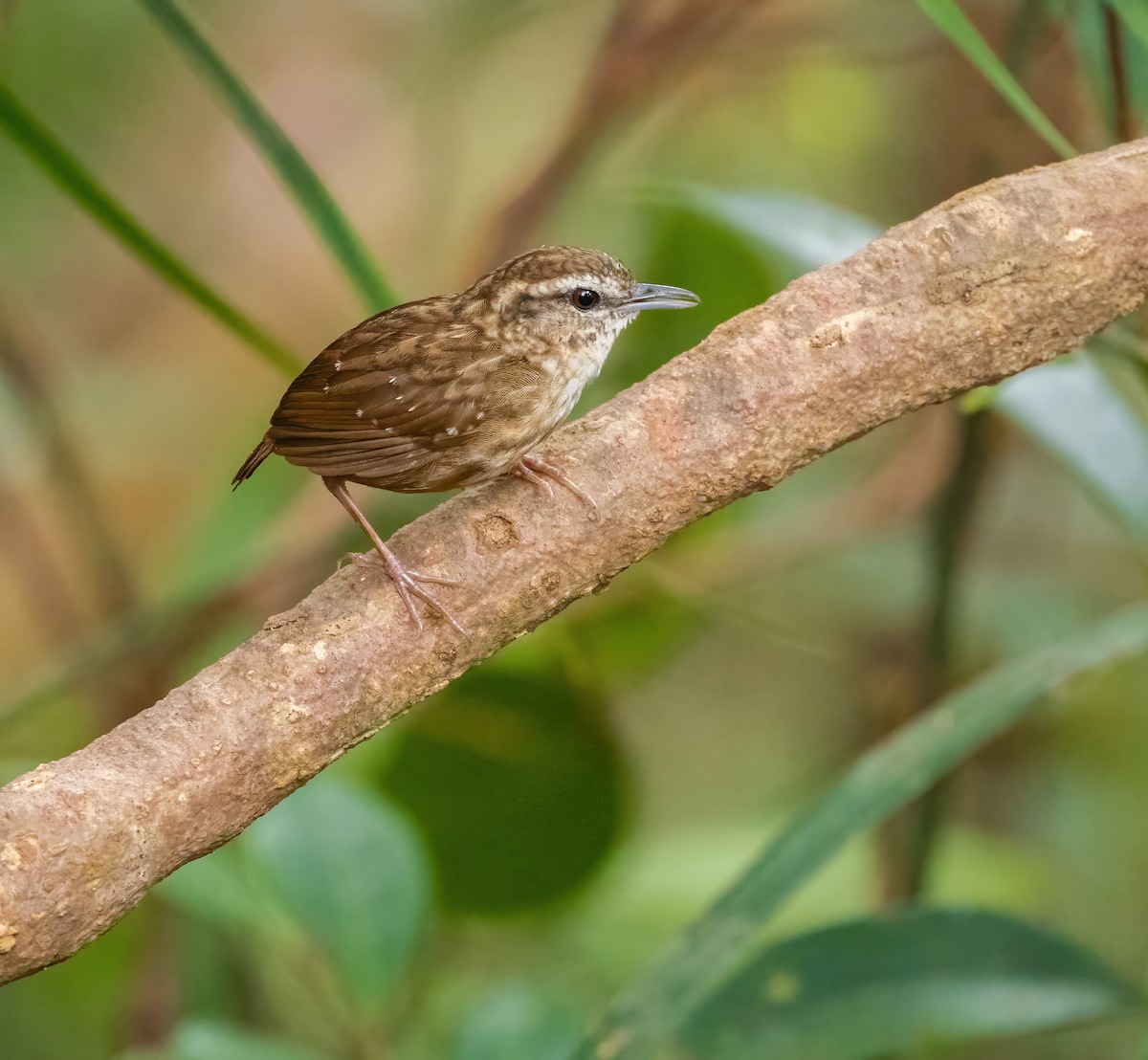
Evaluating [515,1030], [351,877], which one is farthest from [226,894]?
[515,1030]

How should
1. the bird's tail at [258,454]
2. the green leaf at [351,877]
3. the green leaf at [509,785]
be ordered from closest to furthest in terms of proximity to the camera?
1. the bird's tail at [258,454]
2. the green leaf at [351,877]
3. the green leaf at [509,785]

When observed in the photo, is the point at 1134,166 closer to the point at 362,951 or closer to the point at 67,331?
the point at 362,951

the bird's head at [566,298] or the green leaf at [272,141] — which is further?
the bird's head at [566,298]

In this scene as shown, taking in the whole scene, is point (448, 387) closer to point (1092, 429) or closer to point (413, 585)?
point (413, 585)

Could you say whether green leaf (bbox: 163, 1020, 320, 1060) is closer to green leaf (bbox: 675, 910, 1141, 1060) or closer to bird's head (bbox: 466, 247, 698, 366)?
green leaf (bbox: 675, 910, 1141, 1060)

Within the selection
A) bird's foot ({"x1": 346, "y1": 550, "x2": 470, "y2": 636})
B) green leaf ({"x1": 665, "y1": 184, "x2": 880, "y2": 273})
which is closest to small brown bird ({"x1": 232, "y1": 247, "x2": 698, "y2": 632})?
bird's foot ({"x1": 346, "y1": 550, "x2": 470, "y2": 636})

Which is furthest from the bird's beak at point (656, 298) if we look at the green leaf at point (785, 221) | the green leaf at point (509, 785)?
the green leaf at point (509, 785)

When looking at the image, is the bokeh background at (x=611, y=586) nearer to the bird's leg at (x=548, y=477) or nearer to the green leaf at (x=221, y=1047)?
the green leaf at (x=221, y=1047)

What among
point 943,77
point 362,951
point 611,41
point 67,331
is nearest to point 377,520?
point 362,951
